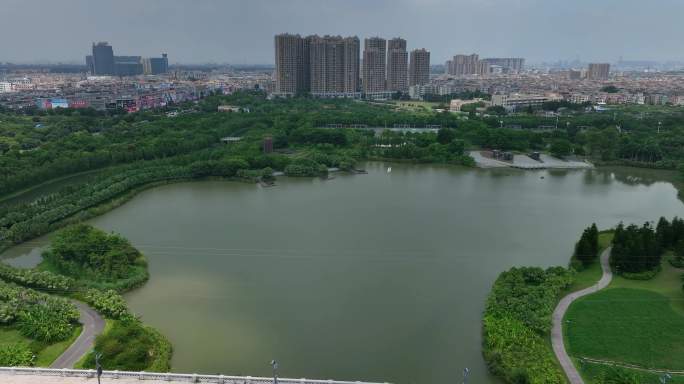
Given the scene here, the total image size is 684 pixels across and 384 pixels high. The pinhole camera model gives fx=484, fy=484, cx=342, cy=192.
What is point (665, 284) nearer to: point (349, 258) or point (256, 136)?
point (349, 258)

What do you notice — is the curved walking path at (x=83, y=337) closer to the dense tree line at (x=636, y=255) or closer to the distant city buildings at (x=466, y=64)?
the dense tree line at (x=636, y=255)

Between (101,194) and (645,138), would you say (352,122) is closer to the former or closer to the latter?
(645,138)

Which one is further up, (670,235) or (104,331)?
(670,235)

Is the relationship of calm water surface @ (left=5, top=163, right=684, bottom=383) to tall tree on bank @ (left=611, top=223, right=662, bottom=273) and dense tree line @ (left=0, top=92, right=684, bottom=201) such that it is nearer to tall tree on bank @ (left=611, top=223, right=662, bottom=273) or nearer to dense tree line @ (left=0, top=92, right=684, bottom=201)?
tall tree on bank @ (left=611, top=223, right=662, bottom=273)

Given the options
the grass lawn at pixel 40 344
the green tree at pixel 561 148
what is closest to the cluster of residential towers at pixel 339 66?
the green tree at pixel 561 148

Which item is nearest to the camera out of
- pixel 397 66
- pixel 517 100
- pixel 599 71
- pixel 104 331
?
pixel 104 331

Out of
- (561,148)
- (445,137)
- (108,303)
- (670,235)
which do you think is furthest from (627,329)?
(445,137)

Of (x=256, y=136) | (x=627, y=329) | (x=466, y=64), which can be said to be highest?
(x=466, y=64)

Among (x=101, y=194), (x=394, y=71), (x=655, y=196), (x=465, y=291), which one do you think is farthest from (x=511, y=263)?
(x=394, y=71)
